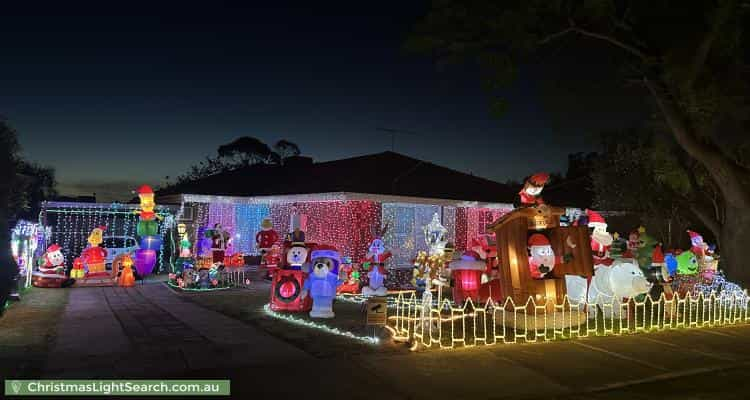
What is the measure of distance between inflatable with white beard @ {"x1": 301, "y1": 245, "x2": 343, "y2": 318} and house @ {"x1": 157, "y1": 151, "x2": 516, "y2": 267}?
7163mm

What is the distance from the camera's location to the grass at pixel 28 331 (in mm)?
6879

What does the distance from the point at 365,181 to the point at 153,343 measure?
40.2ft

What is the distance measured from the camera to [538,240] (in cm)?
1030

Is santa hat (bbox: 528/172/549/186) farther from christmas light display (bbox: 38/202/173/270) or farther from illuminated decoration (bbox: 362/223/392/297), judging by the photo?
christmas light display (bbox: 38/202/173/270)

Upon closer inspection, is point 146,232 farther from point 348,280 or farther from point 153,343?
point 153,343

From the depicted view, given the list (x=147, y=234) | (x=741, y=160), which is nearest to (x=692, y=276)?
(x=741, y=160)

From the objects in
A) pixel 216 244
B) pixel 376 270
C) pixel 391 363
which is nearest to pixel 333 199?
pixel 216 244

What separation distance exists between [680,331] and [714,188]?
1071 cm

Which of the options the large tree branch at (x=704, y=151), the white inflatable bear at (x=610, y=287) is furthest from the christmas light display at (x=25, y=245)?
the large tree branch at (x=704, y=151)

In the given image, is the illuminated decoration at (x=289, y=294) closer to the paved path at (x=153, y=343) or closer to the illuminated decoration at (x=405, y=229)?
the paved path at (x=153, y=343)

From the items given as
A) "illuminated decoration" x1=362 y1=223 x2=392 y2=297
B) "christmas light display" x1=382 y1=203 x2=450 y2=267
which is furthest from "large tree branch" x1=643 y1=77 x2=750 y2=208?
"christmas light display" x1=382 y1=203 x2=450 y2=267

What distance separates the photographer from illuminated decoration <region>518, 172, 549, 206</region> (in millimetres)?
10328

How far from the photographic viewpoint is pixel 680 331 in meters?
10.3

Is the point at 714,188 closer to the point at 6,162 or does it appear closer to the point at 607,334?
the point at 607,334
